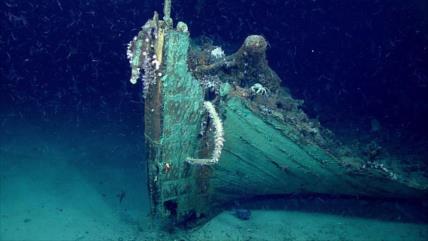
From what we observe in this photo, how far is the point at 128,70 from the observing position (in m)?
12.0

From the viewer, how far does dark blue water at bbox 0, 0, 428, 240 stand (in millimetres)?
8492

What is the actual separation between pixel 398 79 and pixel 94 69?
983cm

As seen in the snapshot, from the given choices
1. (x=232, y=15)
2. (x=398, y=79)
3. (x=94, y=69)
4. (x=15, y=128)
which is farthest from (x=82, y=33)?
(x=398, y=79)

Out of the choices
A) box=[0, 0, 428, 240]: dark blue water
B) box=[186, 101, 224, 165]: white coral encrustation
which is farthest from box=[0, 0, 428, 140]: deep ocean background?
box=[186, 101, 224, 165]: white coral encrustation

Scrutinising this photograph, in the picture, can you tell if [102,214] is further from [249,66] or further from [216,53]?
[249,66]

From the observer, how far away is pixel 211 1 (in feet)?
34.1

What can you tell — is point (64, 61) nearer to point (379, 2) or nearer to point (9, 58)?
point (9, 58)

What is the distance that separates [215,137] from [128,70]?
8.47 meters

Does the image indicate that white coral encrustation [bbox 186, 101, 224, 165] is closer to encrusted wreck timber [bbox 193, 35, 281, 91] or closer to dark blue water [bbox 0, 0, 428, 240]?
encrusted wreck timber [bbox 193, 35, 281, 91]

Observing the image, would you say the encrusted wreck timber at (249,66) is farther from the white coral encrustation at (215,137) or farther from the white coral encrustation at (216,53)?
the white coral encrustation at (215,137)

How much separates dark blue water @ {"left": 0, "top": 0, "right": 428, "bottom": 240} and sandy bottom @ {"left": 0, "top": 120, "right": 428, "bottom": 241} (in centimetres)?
7

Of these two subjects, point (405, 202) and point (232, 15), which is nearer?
point (405, 202)

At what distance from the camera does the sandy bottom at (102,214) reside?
5836 millimetres

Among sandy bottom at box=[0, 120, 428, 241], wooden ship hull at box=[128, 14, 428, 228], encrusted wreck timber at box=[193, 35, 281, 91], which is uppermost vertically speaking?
encrusted wreck timber at box=[193, 35, 281, 91]
